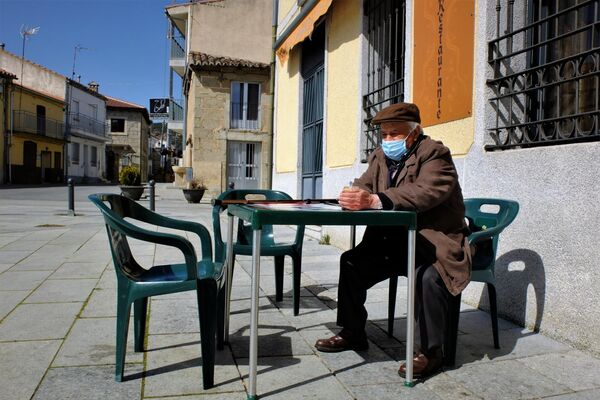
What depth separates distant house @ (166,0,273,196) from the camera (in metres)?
21.3

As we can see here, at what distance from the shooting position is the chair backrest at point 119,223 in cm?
240

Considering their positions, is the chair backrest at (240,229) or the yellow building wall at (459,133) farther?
the yellow building wall at (459,133)

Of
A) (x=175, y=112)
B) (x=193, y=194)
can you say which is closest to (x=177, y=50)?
(x=175, y=112)

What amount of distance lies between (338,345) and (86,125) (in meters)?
46.4

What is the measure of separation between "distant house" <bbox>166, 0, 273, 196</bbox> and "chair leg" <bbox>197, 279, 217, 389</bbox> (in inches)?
725

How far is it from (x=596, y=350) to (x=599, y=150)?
3.81 ft

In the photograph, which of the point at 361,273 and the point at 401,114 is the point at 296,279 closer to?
the point at 361,273

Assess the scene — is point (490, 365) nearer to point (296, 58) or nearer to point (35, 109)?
point (296, 58)

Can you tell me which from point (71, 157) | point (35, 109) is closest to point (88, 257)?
point (35, 109)

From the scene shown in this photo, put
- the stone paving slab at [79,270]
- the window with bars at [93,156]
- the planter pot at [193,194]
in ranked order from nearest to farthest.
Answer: the stone paving slab at [79,270]
the planter pot at [193,194]
the window with bars at [93,156]

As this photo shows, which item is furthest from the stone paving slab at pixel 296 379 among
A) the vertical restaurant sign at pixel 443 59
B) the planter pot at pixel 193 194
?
the planter pot at pixel 193 194

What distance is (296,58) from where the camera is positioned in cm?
1009

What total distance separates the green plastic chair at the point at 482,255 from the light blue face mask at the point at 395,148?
2.03 feet

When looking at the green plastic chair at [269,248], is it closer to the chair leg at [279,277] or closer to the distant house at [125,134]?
the chair leg at [279,277]
